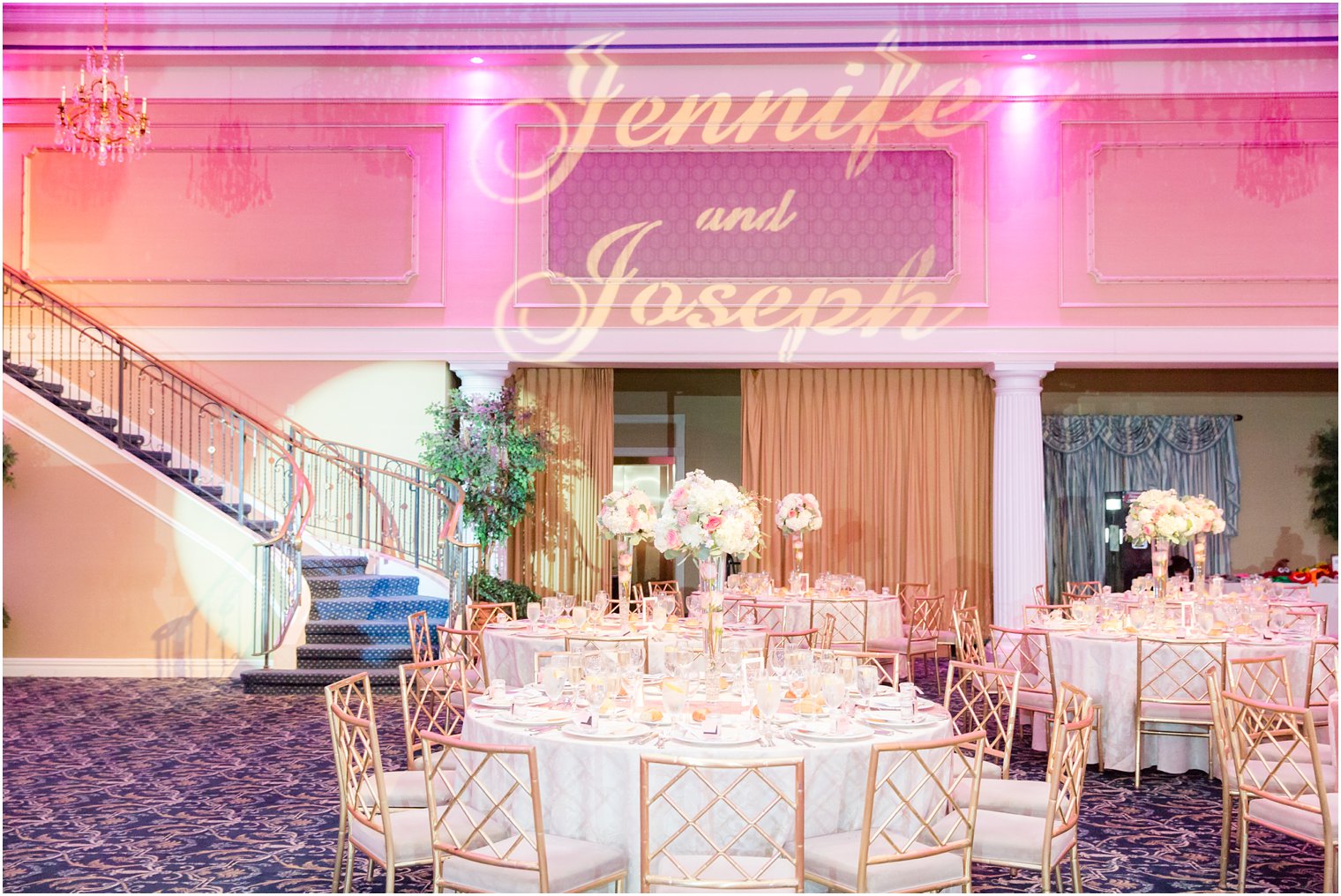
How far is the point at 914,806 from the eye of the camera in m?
3.62

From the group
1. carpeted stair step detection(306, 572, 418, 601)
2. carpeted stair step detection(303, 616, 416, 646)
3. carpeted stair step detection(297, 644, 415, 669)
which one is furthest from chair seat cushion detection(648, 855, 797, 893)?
carpeted stair step detection(306, 572, 418, 601)

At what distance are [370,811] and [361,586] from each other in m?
5.99

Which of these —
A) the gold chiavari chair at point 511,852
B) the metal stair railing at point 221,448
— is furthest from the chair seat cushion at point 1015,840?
the metal stair railing at point 221,448

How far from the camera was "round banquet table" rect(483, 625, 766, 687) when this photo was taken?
6.29 metres

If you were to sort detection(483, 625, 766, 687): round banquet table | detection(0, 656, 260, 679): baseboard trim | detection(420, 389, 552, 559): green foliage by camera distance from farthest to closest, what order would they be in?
detection(420, 389, 552, 559): green foliage, detection(0, 656, 260, 679): baseboard trim, detection(483, 625, 766, 687): round banquet table

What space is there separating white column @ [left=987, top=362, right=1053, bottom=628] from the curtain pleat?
1486mm

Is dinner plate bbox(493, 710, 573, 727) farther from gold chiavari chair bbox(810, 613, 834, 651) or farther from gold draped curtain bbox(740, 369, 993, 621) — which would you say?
gold draped curtain bbox(740, 369, 993, 621)

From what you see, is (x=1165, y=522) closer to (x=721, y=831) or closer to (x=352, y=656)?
(x=721, y=831)

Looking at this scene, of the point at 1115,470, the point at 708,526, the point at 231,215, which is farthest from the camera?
the point at 1115,470

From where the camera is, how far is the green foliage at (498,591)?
32.0 ft

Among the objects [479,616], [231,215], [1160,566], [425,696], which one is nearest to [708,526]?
[425,696]

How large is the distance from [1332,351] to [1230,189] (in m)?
1.71

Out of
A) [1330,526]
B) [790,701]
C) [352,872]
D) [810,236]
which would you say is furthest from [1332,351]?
[352,872]

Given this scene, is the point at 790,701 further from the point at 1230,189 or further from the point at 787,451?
the point at 1230,189
